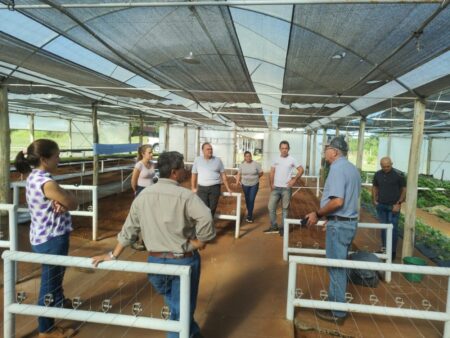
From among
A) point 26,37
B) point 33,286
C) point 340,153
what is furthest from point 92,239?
point 340,153

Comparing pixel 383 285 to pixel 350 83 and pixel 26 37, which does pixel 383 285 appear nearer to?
pixel 350 83

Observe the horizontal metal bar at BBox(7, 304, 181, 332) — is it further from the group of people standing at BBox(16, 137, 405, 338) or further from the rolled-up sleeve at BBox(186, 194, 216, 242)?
the rolled-up sleeve at BBox(186, 194, 216, 242)

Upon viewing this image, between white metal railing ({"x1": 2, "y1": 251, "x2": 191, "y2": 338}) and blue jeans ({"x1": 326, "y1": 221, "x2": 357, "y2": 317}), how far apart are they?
154cm

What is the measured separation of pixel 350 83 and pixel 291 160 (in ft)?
5.07

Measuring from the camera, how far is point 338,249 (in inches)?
112

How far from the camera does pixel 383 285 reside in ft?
12.2

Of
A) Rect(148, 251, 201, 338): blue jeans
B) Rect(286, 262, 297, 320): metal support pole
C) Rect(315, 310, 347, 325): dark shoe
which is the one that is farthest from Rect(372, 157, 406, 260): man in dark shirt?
Rect(148, 251, 201, 338): blue jeans

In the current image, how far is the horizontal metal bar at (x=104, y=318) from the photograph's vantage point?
6.08 feet

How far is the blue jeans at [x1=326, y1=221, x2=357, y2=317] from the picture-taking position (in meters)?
2.78

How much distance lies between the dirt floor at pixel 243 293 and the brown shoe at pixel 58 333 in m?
0.10

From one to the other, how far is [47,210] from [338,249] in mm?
2456

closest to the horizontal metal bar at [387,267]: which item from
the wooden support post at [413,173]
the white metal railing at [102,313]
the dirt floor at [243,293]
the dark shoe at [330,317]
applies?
the dirt floor at [243,293]

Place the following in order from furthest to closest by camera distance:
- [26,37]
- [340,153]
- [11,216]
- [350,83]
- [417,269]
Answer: [350,83], [26,37], [11,216], [340,153], [417,269]

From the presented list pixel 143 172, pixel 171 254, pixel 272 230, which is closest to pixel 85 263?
pixel 171 254
